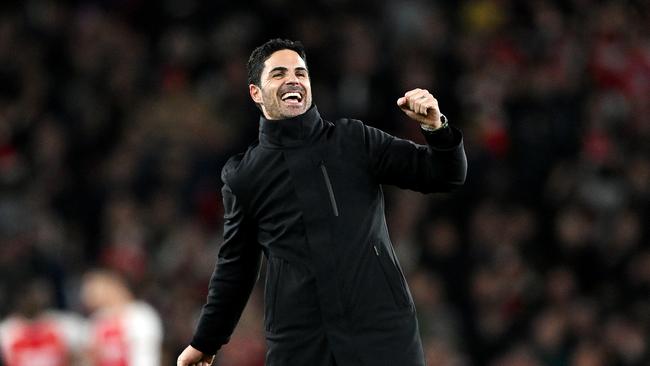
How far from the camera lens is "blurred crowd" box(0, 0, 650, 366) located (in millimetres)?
Answer: 9781

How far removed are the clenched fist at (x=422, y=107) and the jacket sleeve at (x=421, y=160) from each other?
0.04 metres

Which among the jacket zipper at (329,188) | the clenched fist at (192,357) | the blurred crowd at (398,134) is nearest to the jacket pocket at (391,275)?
the jacket zipper at (329,188)

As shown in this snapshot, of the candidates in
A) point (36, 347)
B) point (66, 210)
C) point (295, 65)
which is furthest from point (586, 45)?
point (295, 65)

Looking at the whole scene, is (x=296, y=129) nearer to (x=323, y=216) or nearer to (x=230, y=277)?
(x=323, y=216)

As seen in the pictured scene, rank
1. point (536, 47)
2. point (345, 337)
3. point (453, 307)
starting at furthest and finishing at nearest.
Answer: point (536, 47)
point (453, 307)
point (345, 337)

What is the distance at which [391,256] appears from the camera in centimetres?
442

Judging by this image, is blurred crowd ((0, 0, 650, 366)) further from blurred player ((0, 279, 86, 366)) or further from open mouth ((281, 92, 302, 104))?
open mouth ((281, 92, 302, 104))

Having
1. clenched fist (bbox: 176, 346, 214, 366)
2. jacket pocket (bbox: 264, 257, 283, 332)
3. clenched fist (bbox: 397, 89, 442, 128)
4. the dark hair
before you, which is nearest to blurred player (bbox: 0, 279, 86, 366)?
clenched fist (bbox: 176, 346, 214, 366)

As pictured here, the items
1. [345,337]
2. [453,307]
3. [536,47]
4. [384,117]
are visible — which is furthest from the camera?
[536,47]

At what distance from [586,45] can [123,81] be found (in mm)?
4040

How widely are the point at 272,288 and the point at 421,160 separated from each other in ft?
2.14

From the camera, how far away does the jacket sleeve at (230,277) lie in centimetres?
454

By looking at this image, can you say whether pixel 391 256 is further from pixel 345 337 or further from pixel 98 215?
pixel 98 215

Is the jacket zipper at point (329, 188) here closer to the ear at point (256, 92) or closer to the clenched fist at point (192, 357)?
the ear at point (256, 92)
